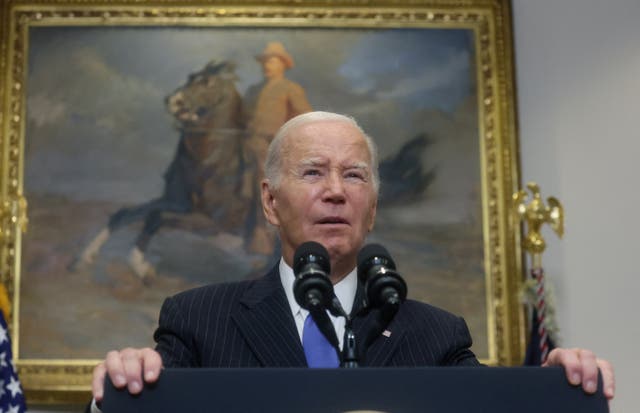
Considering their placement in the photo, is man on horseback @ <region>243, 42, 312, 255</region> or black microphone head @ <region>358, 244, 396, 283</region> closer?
black microphone head @ <region>358, 244, 396, 283</region>

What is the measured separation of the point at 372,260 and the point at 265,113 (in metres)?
4.67

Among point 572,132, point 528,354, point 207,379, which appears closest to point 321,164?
point 207,379

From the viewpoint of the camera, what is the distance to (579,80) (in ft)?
22.9

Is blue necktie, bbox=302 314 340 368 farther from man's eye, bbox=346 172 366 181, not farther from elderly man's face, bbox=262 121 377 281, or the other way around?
man's eye, bbox=346 172 366 181

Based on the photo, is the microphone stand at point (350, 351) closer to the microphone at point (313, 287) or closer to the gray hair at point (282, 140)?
the microphone at point (313, 287)

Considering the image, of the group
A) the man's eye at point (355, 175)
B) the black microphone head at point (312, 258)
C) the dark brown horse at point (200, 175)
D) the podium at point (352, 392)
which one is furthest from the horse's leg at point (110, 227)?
the podium at point (352, 392)

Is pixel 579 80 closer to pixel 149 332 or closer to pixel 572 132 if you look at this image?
pixel 572 132

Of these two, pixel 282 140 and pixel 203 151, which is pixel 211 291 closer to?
pixel 282 140

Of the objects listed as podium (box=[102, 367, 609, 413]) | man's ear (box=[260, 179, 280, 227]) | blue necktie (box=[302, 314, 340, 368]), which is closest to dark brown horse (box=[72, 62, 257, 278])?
man's ear (box=[260, 179, 280, 227])

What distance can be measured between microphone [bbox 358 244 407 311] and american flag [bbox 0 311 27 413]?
151 inches

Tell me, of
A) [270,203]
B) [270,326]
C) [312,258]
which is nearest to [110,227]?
[270,203]

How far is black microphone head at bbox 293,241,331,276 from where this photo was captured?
2.22 meters

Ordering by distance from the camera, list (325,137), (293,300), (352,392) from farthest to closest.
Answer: (325,137) < (293,300) < (352,392)

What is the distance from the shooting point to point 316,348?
2.61 metres
